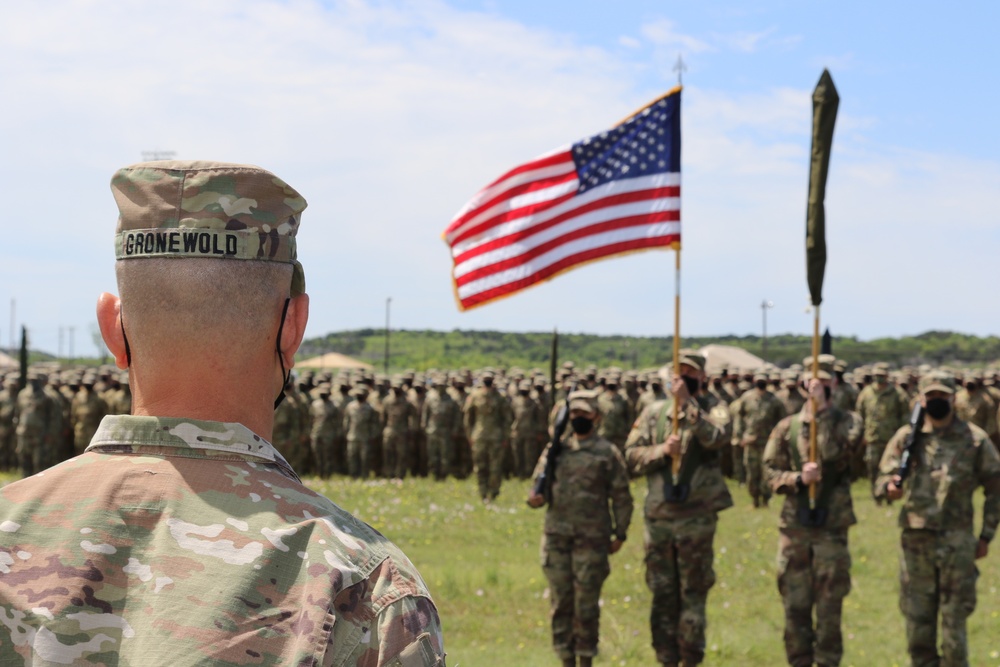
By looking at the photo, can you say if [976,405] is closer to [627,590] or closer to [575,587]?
[627,590]

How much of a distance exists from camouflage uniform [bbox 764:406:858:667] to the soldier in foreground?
652 cm

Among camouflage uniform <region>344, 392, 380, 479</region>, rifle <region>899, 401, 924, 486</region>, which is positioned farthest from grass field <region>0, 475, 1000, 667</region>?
camouflage uniform <region>344, 392, 380, 479</region>

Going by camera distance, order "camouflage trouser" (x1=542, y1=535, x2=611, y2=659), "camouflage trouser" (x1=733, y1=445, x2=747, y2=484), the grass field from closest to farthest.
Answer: "camouflage trouser" (x1=542, y1=535, x2=611, y2=659), the grass field, "camouflage trouser" (x1=733, y1=445, x2=747, y2=484)

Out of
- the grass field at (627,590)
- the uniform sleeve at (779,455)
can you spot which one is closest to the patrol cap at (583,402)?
the uniform sleeve at (779,455)

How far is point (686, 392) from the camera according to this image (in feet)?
25.9

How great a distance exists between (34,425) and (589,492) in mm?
14726

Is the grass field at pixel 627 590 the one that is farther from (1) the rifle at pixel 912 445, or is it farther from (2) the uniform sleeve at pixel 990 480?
(1) the rifle at pixel 912 445

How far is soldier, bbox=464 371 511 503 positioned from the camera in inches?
675

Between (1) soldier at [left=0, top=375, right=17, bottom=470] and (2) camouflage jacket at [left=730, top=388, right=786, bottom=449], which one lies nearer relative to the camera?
(2) camouflage jacket at [left=730, top=388, right=786, bottom=449]

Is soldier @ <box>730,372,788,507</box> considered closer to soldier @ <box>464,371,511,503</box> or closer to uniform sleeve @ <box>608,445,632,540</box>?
soldier @ <box>464,371,511,503</box>

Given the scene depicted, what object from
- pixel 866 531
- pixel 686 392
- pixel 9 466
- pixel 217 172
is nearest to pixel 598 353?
pixel 9 466

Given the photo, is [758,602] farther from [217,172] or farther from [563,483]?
[217,172]

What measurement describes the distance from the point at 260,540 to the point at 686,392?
21.5 ft

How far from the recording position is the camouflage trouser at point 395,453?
20594 mm
